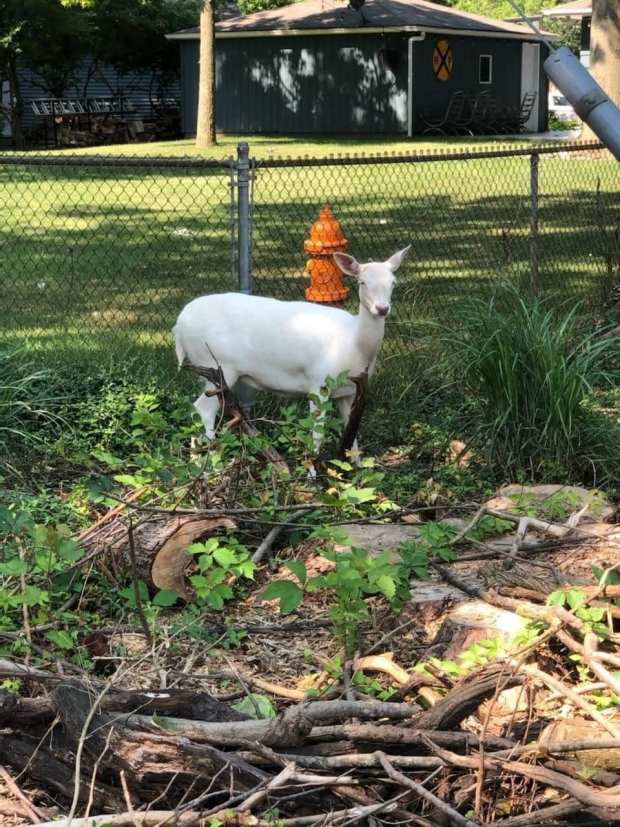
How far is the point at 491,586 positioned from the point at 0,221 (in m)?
11.2

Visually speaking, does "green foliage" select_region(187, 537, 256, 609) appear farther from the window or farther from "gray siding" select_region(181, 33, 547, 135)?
the window

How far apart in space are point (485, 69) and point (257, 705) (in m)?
34.2

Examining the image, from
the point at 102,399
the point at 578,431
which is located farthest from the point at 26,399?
the point at 578,431

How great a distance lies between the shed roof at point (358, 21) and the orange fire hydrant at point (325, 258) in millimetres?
25681

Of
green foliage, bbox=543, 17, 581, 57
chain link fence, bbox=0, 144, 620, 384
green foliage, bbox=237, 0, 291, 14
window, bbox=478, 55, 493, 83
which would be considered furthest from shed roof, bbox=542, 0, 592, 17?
chain link fence, bbox=0, 144, 620, 384

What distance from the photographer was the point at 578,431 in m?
6.13

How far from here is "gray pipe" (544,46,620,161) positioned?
3352 millimetres

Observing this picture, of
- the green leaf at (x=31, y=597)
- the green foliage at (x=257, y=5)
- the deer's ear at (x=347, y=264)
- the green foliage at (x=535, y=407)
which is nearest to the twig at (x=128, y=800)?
the green leaf at (x=31, y=597)

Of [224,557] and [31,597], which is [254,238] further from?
[31,597]

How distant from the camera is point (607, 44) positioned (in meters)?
21.1

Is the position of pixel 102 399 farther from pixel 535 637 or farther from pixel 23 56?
pixel 23 56

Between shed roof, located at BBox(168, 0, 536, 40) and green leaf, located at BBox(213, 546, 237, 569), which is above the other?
shed roof, located at BBox(168, 0, 536, 40)

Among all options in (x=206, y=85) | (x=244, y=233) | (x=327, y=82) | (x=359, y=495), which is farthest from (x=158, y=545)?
(x=327, y=82)

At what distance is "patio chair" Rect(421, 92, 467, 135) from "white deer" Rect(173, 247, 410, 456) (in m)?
27.8
